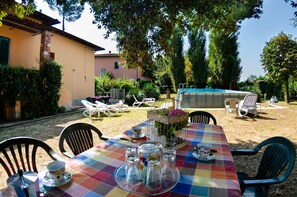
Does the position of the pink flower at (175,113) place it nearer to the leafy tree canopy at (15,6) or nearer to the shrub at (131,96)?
the leafy tree canopy at (15,6)

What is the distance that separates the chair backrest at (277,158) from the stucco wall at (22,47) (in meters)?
10.2

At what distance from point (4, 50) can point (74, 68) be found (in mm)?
4773

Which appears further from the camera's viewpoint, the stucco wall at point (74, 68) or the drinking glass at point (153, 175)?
the stucco wall at point (74, 68)

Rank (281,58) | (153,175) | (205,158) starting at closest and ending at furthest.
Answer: (153,175), (205,158), (281,58)

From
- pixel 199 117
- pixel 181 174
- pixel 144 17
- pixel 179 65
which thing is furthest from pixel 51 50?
pixel 179 65

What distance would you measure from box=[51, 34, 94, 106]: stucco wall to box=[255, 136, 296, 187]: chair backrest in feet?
35.1

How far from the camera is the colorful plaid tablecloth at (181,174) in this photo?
1.34 metres

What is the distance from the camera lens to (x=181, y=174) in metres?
1.59

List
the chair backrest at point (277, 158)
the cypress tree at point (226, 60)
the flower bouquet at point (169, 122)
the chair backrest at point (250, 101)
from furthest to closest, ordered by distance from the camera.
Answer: the cypress tree at point (226, 60) → the chair backrest at point (250, 101) → the flower bouquet at point (169, 122) → the chair backrest at point (277, 158)

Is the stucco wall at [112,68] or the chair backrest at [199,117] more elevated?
the stucco wall at [112,68]

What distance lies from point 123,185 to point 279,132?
647 centimetres

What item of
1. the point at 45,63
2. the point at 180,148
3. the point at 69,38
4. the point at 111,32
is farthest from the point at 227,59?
the point at 180,148

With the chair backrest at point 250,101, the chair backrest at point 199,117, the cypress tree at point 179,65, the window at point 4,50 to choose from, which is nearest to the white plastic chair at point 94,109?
the window at point 4,50

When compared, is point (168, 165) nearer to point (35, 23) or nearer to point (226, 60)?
point (35, 23)
